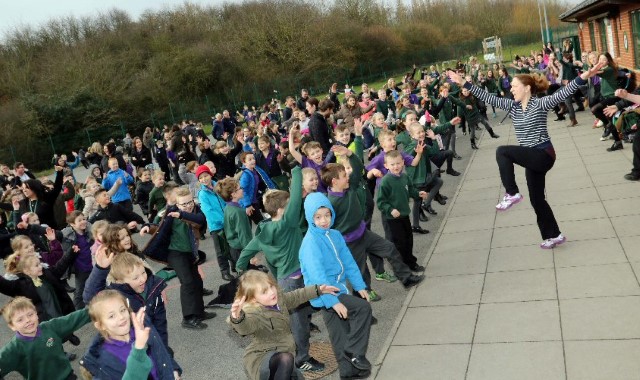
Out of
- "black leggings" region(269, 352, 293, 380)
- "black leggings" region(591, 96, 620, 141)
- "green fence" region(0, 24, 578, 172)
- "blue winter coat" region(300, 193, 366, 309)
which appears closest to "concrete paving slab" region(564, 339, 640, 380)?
"blue winter coat" region(300, 193, 366, 309)

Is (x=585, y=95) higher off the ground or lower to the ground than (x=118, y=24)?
lower

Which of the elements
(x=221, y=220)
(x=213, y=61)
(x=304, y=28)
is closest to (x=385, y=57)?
(x=304, y=28)

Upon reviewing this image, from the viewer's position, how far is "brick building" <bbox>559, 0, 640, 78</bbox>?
16.5m

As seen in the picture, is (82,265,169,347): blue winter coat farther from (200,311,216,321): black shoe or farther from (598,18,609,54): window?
(598,18,609,54): window

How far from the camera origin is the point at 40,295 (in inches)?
263

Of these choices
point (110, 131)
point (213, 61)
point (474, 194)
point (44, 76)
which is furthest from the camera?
point (213, 61)

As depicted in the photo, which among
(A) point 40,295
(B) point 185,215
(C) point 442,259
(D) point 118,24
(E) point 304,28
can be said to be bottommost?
(C) point 442,259

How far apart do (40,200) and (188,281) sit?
215 inches

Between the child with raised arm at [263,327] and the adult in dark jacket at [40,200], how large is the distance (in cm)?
790

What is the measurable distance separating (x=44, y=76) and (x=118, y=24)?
13.6m

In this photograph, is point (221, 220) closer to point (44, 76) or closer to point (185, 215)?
point (185, 215)

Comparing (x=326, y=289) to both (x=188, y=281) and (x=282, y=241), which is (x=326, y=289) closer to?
(x=282, y=241)

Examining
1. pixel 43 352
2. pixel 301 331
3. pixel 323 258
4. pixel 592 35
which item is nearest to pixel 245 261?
pixel 301 331

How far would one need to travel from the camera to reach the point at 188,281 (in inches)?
266
